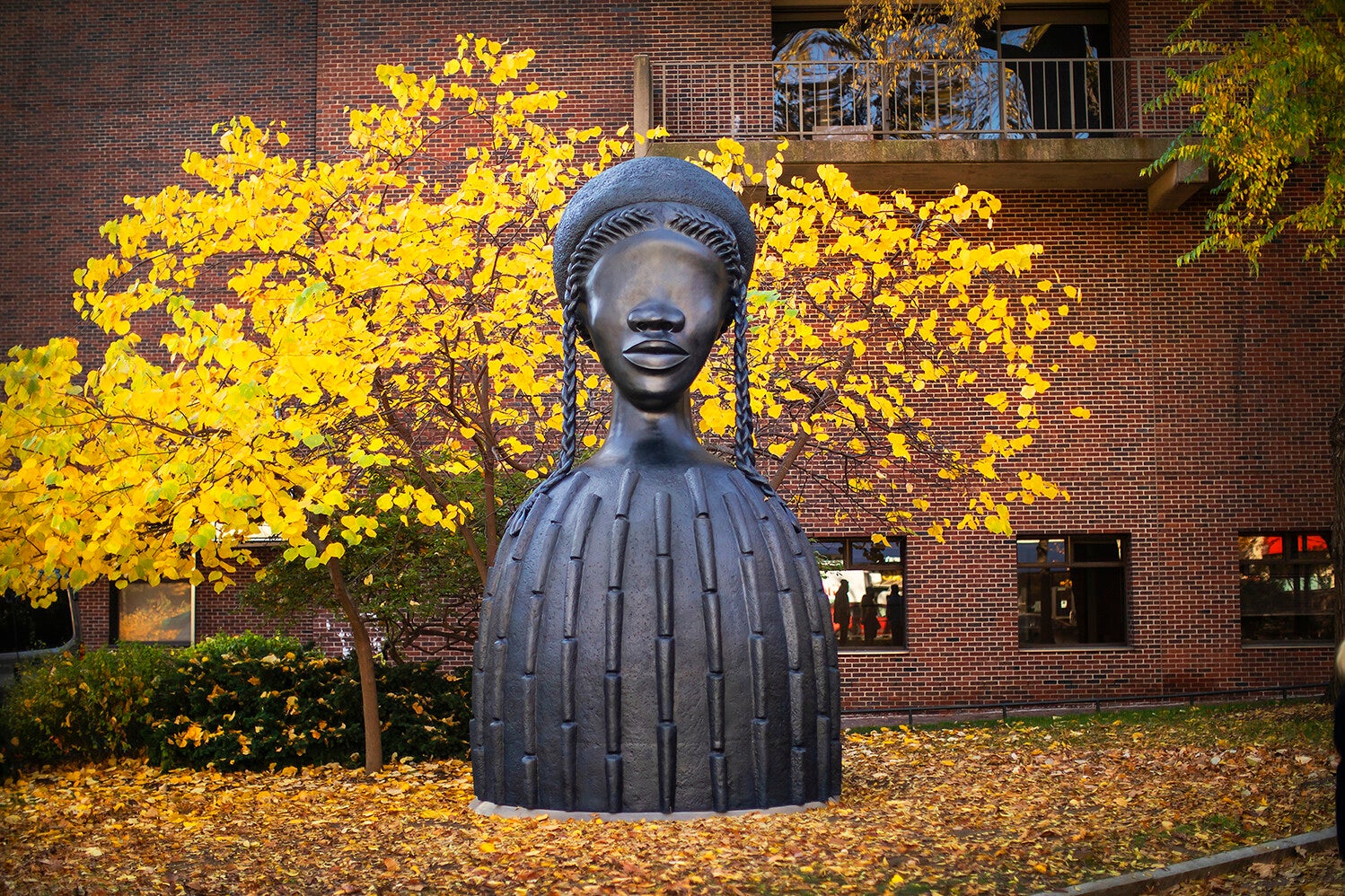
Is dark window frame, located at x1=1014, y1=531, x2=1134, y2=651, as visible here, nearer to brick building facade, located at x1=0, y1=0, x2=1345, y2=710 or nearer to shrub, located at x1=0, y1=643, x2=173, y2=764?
brick building facade, located at x1=0, y1=0, x2=1345, y2=710

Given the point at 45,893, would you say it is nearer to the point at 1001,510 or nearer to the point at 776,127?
the point at 1001,510

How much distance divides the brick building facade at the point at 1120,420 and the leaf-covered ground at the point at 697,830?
597 cm

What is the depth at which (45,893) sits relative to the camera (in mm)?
5184

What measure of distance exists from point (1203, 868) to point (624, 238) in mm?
3918

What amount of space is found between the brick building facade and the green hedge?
623cm

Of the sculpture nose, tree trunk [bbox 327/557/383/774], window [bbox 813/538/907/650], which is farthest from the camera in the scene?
window [bbox 813/538/907/650]

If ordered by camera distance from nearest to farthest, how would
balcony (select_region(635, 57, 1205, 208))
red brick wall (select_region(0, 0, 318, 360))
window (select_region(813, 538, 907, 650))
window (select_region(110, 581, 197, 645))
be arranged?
balcony (select_region(635, 57, 1205, 208)) < window (select_region(813, 538, 907, 650)) < red brick wall (select_region(0, 0, 318, 360)) < window (select_region(110, 581, 197, 645))

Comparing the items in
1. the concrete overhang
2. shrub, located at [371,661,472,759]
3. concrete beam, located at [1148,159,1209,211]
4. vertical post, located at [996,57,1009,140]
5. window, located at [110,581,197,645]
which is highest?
vertical post, located at [996,57,1009,140]

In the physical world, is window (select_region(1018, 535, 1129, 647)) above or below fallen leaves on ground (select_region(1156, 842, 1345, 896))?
above

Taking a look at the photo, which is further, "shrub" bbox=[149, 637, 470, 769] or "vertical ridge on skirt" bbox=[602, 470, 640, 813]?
"shrub" bbox=[149, 637, 470, 769]

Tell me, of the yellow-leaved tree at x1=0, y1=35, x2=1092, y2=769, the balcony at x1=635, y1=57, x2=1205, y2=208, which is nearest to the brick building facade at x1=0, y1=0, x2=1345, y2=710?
the balcony at x1=635, y1=57, x2=1205, y2=208

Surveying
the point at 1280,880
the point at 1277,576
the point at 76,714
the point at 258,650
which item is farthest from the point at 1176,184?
the point at 76,714

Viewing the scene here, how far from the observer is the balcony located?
15.1 metres

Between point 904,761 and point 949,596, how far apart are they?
711 cm
